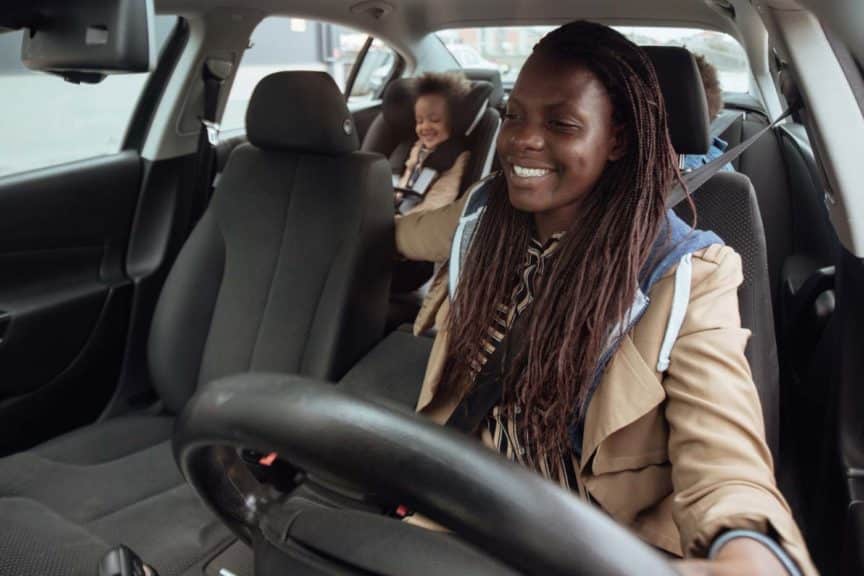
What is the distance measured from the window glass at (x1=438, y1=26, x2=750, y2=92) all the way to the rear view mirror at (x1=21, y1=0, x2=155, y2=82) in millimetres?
1584

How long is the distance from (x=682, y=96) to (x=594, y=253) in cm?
44

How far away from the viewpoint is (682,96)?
4.46 feet

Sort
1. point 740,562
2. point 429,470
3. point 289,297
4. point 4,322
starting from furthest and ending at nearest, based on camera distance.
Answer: point 4,322 → point 289,297 → point 740,562 → point 429,470

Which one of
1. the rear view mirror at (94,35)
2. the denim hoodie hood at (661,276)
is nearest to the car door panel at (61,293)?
the rear view mirror at (94,35)

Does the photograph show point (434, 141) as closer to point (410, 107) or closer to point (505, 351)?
point (410, 107)

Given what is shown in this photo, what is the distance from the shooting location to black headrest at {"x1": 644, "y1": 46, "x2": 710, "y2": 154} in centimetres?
136

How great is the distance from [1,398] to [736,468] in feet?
6.06

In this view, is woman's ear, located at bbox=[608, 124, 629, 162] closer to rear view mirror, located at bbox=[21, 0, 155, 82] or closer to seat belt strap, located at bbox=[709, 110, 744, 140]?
rear view mirror, located at bbox=[21, 0, 155, 82]

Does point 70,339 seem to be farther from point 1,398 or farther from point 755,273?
point 755,273

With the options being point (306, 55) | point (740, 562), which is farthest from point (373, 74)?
point (740, 562)

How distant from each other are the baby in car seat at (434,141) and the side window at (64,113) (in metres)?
1.18

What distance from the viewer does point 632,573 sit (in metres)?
0.49

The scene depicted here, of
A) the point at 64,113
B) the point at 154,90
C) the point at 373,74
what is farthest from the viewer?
the point at 373,74

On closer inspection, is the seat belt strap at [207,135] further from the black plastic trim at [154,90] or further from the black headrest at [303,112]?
the black headrest at [303,112]
